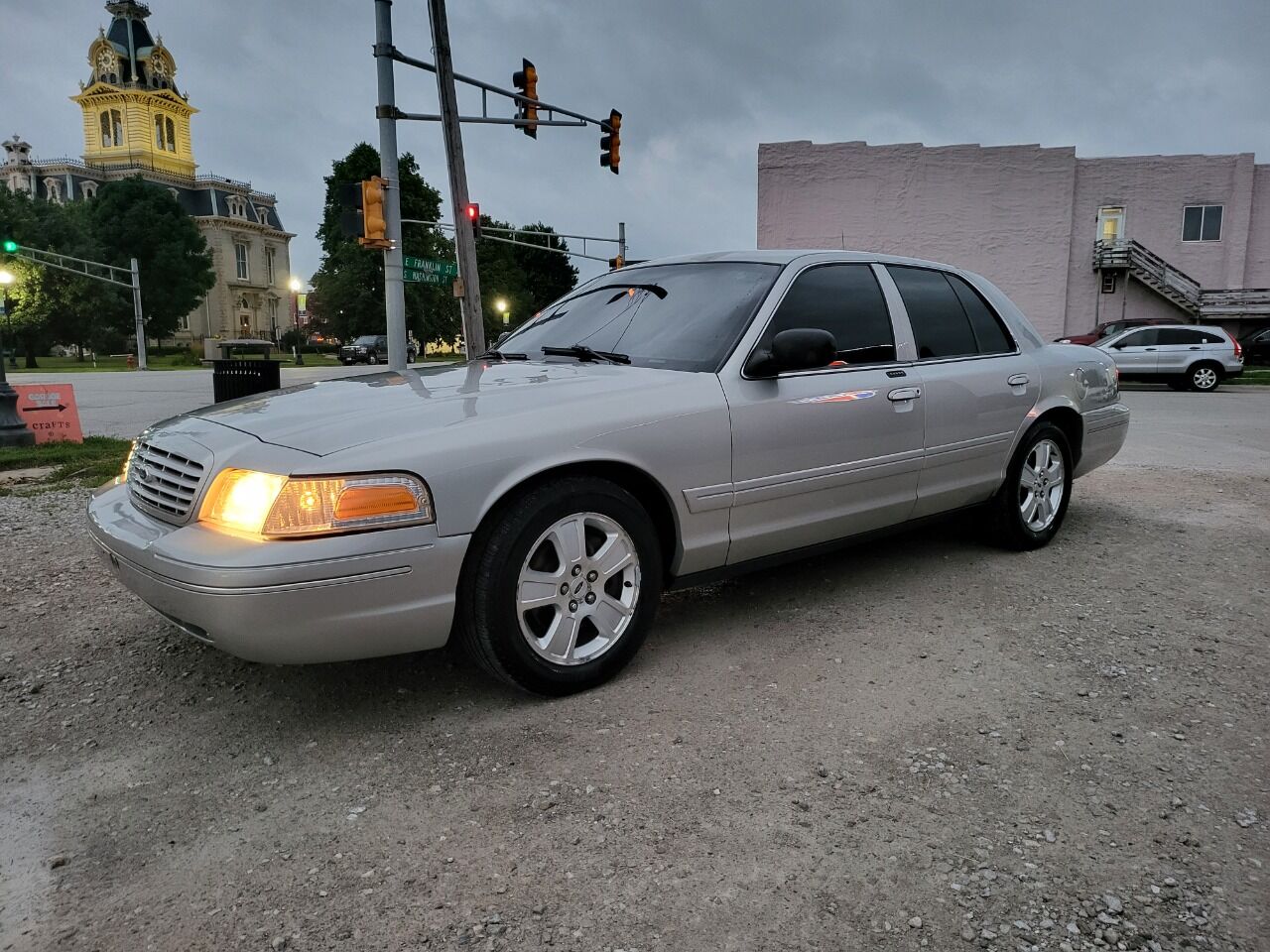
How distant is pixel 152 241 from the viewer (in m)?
56.5

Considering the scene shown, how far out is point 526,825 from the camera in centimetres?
238

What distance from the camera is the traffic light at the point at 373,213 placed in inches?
480

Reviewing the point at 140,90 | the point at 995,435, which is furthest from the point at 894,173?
the point at 140,90

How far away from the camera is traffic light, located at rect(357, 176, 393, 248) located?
12.2m

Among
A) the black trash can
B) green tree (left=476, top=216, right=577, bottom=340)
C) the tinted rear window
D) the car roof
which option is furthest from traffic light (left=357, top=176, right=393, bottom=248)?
green tree (left=476, top=216, right=577, bottom=340)

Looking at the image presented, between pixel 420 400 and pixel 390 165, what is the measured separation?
10999 millimetres

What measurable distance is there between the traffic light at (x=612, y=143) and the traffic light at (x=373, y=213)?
6264mm

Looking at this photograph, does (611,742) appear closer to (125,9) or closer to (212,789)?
(212,789)

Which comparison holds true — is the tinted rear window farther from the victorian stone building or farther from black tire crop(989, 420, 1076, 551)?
the victorian stone building

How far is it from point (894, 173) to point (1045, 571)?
28.3 metres

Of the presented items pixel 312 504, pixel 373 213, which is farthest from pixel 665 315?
pixel 373 213

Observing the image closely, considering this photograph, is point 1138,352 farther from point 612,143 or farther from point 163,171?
point 163,171

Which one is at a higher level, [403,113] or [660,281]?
[403,113]

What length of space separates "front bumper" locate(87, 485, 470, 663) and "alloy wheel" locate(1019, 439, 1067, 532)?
11.3ft
